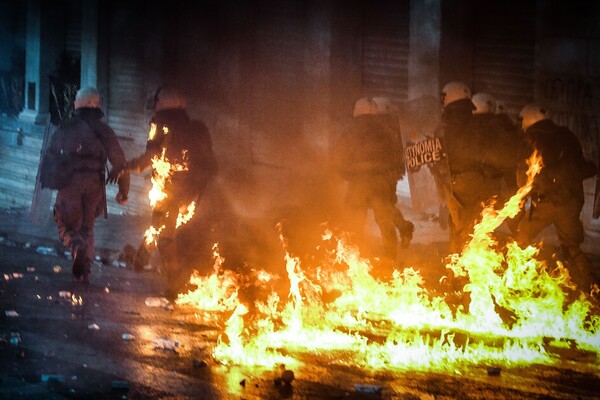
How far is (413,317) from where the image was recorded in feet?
28.3

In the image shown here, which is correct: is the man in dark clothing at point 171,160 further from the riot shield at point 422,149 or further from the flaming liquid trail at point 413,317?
the riot shield at point 422,149

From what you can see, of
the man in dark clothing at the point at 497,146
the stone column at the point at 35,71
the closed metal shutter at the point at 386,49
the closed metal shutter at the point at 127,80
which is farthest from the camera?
the stone column at the point at 35,71

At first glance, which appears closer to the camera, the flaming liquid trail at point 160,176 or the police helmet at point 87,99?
the flaming liquid trail at point 160,176

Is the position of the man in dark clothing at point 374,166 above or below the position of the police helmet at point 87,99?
below

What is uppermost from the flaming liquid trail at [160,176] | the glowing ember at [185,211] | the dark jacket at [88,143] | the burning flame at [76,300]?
the dark jacket at [88,143]

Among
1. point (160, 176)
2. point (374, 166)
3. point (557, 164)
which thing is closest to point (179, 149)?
point (160, 176)

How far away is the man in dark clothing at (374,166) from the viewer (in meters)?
10.7

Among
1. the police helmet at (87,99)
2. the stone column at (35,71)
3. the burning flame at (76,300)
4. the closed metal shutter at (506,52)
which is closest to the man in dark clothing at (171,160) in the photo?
the police helmet at (87,99)

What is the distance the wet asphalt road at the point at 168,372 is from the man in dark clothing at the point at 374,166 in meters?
2.72

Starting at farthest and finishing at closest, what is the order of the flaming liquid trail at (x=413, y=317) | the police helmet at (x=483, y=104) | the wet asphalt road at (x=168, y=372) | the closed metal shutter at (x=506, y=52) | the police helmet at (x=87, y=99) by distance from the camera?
the closed metal shutter at (x=506, y=52) < the police helmet at (x=87, y=99) < the police helmet at (x=483, y=104) < the flaming liquid trail at (x=413, y=317) < the wet asphalt road at (x=168, y=372)

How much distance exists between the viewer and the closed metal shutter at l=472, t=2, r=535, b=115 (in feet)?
42.0

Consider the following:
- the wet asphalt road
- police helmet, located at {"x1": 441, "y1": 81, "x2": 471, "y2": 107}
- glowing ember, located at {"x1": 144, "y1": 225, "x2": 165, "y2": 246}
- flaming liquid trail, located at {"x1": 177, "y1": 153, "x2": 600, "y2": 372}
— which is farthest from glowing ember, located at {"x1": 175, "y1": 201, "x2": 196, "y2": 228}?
police helmet, located at {"x1": 441, "y1": 81, "x2": 471, "y2": 107}

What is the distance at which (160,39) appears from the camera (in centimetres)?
1762

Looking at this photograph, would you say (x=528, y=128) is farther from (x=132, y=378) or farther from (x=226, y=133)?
(x=226, y=133)
